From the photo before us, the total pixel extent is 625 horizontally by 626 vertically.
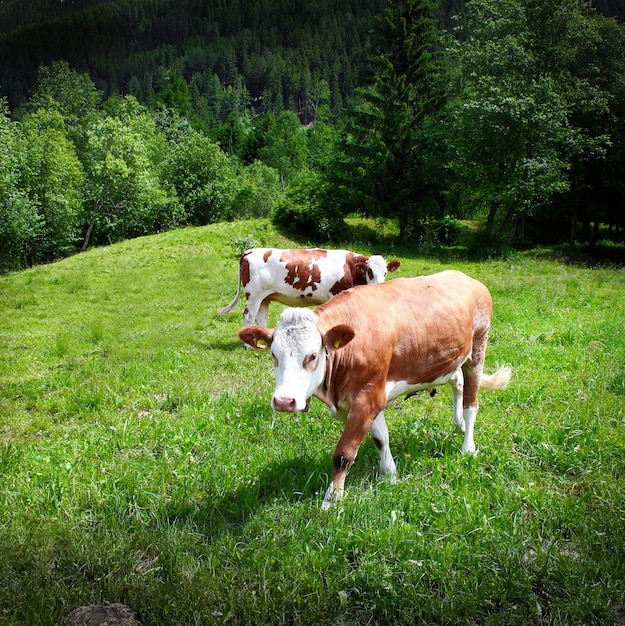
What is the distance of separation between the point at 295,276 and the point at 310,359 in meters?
7.22

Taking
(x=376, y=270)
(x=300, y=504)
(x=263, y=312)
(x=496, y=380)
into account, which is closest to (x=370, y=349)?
A: (x=300, y=504)

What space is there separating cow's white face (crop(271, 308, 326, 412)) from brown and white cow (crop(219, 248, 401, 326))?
6901 mm

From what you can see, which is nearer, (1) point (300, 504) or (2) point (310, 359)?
(2) point (310, 359)

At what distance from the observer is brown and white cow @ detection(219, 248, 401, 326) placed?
415 inches

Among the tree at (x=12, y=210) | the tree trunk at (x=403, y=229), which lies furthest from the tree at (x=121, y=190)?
the tree trunk at (x=403, y=229)

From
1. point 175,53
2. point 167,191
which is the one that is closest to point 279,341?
point 167,191

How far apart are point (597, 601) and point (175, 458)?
3.63 metres

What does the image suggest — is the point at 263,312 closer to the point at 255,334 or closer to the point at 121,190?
the point at 255,334

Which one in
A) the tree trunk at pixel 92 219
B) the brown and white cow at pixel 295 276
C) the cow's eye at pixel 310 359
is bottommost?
the tree trunk at pixel 92 219

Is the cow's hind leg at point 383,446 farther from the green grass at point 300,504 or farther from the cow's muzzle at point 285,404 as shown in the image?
the cow's muzzle at point 285,404

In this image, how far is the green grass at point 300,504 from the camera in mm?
3002

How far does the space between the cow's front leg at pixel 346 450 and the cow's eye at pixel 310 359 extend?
655mm

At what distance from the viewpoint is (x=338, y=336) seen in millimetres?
3527

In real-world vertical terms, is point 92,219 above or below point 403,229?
below
